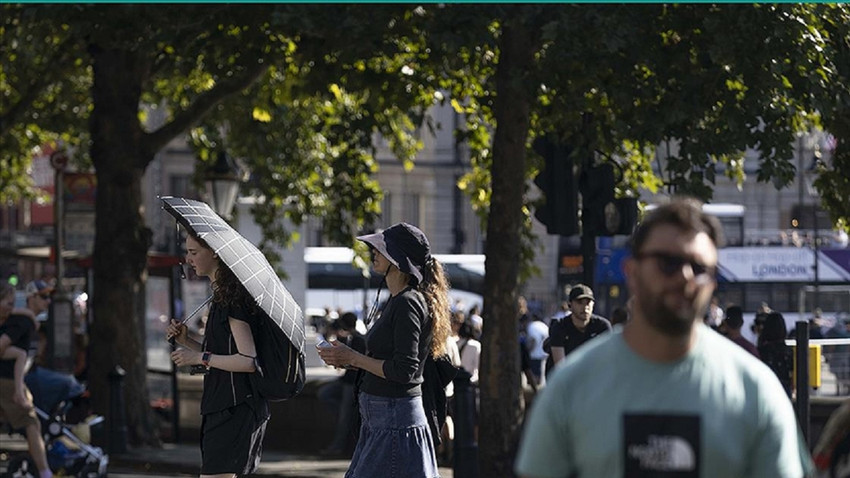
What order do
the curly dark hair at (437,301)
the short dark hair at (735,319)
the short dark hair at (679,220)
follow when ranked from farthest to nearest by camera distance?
the short dark hair at (735,319) → the curly dark hair at (437,301) → the short dark hair at (679,220)

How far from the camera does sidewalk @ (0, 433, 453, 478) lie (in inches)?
611

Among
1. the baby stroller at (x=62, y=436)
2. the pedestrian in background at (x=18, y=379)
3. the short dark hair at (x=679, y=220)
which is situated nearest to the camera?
the short dark hair at (x=679, y=220)

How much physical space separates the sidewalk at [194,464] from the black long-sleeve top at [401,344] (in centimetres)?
803

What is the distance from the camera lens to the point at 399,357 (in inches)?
280

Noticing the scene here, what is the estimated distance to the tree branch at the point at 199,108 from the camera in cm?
1764

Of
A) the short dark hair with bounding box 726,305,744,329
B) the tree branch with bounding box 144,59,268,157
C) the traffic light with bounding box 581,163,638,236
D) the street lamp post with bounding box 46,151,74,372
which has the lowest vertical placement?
the street lamp post with bounding box 46,151,74,372

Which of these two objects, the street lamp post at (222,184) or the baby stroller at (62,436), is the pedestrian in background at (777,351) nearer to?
the baby stroller at (62,436)

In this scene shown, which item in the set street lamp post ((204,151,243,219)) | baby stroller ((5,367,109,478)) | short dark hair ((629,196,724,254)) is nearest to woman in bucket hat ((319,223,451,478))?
short dark hair ((629,196,724,254))

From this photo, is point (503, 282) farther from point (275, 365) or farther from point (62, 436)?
point (275, 365)

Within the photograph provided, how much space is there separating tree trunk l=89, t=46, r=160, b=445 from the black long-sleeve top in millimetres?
10793

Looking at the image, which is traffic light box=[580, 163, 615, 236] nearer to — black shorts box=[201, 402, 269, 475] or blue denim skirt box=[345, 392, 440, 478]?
blue denim skirt box=[345, 392, 440, 478]

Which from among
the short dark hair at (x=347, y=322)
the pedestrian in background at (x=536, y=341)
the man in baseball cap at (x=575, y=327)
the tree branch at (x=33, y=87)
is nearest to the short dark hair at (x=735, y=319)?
the man in baseball cap at (x=575, y=327)

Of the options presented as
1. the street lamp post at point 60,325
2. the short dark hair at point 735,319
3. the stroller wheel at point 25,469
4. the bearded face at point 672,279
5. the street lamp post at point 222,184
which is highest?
the street lamp post at point 222,184

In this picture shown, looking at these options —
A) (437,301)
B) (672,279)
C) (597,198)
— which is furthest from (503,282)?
(672,279)
